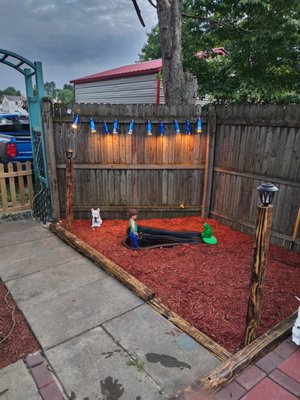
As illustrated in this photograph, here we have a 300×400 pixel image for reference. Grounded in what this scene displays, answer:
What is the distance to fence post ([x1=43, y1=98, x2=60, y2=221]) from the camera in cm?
505

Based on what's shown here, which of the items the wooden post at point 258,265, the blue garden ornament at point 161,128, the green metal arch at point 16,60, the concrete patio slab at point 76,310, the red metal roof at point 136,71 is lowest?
the concrete patio slab at point 76,310

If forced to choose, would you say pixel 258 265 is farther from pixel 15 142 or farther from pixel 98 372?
pixel 15 142

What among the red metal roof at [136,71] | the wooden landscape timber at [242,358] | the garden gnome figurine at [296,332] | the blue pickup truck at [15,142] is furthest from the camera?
the red metal roof at [136,71]

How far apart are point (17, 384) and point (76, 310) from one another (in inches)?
37.8

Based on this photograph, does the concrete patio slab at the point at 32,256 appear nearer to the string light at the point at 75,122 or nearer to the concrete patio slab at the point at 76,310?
the concrete patio slab at the point at 76,310

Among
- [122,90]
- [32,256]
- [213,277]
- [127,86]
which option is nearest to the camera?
[213,277]

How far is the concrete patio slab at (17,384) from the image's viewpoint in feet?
6.65

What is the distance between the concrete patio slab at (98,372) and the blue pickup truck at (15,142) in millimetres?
6369

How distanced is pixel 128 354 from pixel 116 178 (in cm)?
378

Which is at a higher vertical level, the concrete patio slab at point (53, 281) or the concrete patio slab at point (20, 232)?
the concrete patio slab at point (20, 232)

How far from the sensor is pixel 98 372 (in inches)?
88.1

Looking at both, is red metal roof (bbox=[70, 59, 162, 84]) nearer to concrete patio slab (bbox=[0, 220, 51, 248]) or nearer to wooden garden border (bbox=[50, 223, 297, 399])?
concrete patio slab (bbox=[0, 220, 51, 248])

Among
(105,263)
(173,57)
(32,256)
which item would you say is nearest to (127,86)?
(173,57)

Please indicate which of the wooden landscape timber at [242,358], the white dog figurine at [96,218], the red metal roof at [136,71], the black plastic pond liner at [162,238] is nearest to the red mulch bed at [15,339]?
the wooden landscape timber at [242,358]
